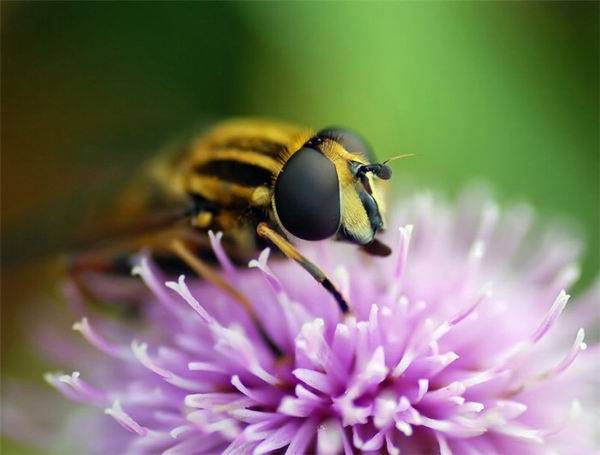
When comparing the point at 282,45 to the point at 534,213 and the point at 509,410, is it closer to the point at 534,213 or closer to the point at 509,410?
the point at 534,213

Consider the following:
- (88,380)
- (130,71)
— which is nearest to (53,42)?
(130,71)

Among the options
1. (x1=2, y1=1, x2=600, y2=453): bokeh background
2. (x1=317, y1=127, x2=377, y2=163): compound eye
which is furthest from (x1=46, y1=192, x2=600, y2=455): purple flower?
→ (x1=2, y1=1, x2=600, y2=453): bokeh background

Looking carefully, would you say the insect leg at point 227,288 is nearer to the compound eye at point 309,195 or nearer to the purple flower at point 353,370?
the purple flower at point 353,370

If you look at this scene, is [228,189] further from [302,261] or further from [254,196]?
[302,261]

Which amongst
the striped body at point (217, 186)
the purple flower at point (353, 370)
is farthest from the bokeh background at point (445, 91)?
the purple flower at point (353, 370)

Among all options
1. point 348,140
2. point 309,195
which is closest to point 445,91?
point 348,140

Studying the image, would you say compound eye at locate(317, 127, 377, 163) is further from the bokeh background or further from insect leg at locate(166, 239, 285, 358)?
the bokeh background
